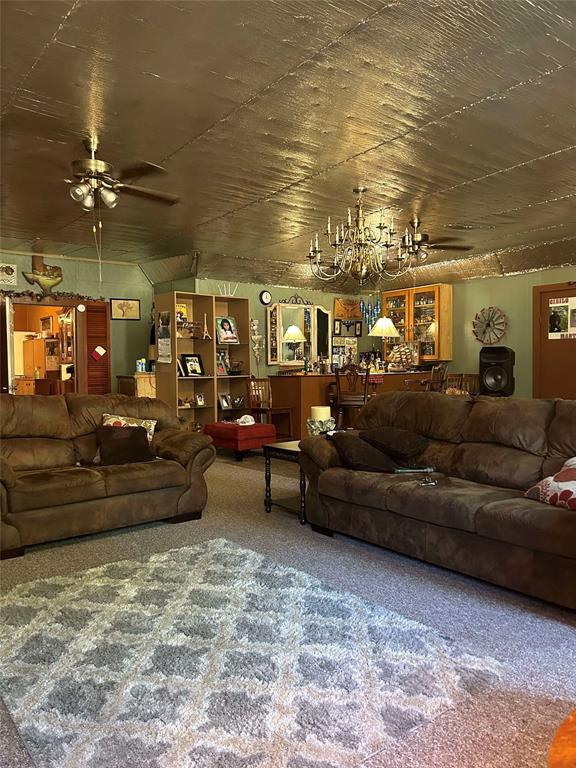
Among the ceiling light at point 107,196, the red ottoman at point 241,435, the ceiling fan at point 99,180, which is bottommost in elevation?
the red ottoman at point 241,435

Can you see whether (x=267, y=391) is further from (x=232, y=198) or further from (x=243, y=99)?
(x=243, y=99)

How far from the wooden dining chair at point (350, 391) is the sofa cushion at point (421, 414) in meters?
2.57

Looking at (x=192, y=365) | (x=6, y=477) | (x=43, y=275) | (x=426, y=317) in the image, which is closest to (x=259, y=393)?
(x=192, y=365)

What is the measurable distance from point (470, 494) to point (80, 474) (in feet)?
8.44

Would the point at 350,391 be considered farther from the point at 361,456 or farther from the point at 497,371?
the point at 361,456

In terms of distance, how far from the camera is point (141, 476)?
4355 millimetres

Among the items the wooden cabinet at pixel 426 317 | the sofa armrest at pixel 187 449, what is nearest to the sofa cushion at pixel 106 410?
the sofa armrest at pixel 187 449

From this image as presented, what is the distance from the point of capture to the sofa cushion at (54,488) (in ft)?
12.7

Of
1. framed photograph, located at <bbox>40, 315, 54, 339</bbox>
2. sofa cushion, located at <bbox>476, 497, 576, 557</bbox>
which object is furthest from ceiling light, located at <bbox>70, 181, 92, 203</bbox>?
framed photograph, located at <bbox>40, 315, 54, 339</bbox>

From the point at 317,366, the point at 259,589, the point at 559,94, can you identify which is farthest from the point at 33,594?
the point at 317,366

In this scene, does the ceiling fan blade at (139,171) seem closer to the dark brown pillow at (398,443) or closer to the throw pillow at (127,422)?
the throw pillow at (127,422)

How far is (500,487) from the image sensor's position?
12.3ft

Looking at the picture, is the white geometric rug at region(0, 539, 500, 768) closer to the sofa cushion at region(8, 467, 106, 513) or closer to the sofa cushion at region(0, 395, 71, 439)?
the sofa cushion at region(8, 467, 106, 513)

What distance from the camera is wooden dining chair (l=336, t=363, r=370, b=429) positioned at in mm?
7823
